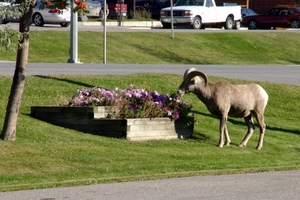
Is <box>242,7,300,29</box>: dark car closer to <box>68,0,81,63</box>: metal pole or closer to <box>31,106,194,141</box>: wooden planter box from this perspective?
<box>68,0,81,63</box>: metal pole

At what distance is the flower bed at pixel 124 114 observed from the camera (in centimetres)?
1650

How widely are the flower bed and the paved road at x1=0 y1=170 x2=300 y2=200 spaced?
405 cm

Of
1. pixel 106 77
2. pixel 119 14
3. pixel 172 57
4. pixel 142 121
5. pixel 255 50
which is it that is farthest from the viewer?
pixel 119 14

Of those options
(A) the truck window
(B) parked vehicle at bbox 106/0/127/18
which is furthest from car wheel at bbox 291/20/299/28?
(B) parked vehicle at bbox 106/0/127/18

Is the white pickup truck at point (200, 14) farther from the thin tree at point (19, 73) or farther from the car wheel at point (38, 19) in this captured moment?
the thin tree at point (19, 73)

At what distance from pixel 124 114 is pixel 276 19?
4301 cm

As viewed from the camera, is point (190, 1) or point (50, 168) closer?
point (50, 168)

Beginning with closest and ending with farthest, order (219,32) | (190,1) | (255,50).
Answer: (255,50)
(219,32)
(190,1)

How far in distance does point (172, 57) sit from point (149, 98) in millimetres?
24684

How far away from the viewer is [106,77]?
21.8m

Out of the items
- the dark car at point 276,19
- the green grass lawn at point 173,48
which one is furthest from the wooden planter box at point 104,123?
the dark car at point 276,19

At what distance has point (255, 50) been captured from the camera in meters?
46.0

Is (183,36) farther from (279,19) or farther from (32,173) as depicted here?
(32,173)

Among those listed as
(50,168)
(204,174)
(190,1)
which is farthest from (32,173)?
(190,1)
